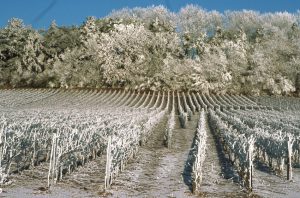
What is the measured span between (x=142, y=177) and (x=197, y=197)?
2.23 metres

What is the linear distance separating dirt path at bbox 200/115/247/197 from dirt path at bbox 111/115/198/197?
503 mm

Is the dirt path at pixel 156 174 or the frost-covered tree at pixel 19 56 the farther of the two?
the frost-covered tree at pixel 19 56

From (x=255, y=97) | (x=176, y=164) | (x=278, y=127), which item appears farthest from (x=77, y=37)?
(x=176, y=164)

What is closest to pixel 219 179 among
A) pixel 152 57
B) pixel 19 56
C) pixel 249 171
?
pixel 249 171

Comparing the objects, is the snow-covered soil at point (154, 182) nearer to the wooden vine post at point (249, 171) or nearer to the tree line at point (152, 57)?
the wooden vine post at point (249, 171)

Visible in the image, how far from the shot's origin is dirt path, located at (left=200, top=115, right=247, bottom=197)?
9.80m

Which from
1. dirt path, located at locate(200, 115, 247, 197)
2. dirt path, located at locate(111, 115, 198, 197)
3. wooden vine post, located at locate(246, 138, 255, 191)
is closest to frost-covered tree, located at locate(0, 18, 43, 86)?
dirt path, located at locate(111, 115, 198, 197)

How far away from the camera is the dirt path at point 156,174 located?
969 centimetres

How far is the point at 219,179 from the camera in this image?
1115 centimetres

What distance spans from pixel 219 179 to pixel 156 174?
1.63m

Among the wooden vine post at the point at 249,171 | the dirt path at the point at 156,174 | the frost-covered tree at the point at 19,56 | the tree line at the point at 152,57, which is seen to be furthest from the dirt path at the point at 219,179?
the frost-covered tree at the point at 19,56

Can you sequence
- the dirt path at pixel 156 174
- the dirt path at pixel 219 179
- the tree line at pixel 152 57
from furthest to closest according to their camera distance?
the tree line at pixel 152 57 → the dirt path at pixel 219 179 → the dirt path at pixel 156 174

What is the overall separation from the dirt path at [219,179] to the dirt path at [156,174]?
1.65 feet

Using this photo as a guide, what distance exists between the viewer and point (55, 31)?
68.9 meters
